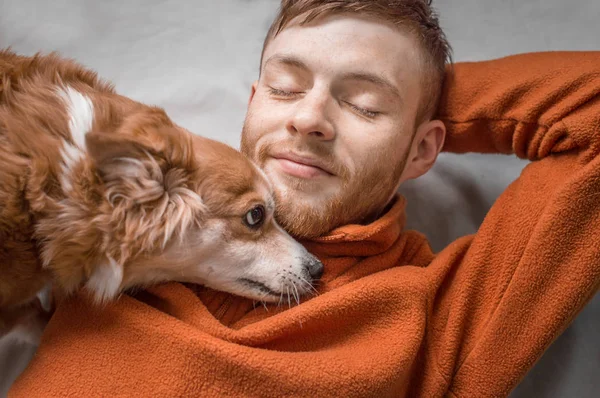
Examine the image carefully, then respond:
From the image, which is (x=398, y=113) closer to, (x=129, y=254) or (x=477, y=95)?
(x=477, y=95)

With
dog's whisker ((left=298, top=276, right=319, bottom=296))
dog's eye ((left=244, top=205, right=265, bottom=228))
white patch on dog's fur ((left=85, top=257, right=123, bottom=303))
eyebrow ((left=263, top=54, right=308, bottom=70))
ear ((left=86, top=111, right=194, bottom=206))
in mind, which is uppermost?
eyebrow ((left=263, top=54, right=308, bottom=70))

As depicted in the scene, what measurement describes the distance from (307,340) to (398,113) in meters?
0.66

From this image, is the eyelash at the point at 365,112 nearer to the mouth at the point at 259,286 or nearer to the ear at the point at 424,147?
the ear at the point at 424,147

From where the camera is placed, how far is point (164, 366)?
105 cm

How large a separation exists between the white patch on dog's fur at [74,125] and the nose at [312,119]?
49cm

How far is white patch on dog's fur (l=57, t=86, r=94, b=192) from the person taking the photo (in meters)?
0.99

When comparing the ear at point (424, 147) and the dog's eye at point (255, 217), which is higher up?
the ear at point (424, 147)

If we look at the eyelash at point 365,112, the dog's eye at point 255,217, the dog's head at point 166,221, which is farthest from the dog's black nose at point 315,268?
the eyelash at point 365,112

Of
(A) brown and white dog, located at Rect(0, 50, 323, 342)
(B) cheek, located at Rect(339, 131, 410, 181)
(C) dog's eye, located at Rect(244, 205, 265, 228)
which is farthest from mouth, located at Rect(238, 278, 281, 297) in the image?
(B) cheek, located at Rect(339, 131, 410, 181)

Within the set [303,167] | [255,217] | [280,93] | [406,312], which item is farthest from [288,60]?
[406,312]

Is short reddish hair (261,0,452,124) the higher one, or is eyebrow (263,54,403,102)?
short reddish hair (261,0,452,124)

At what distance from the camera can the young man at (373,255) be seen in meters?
1.07

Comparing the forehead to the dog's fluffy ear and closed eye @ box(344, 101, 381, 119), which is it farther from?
the dog's fluffy ear

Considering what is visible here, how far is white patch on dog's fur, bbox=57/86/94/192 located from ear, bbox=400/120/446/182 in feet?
2.95
